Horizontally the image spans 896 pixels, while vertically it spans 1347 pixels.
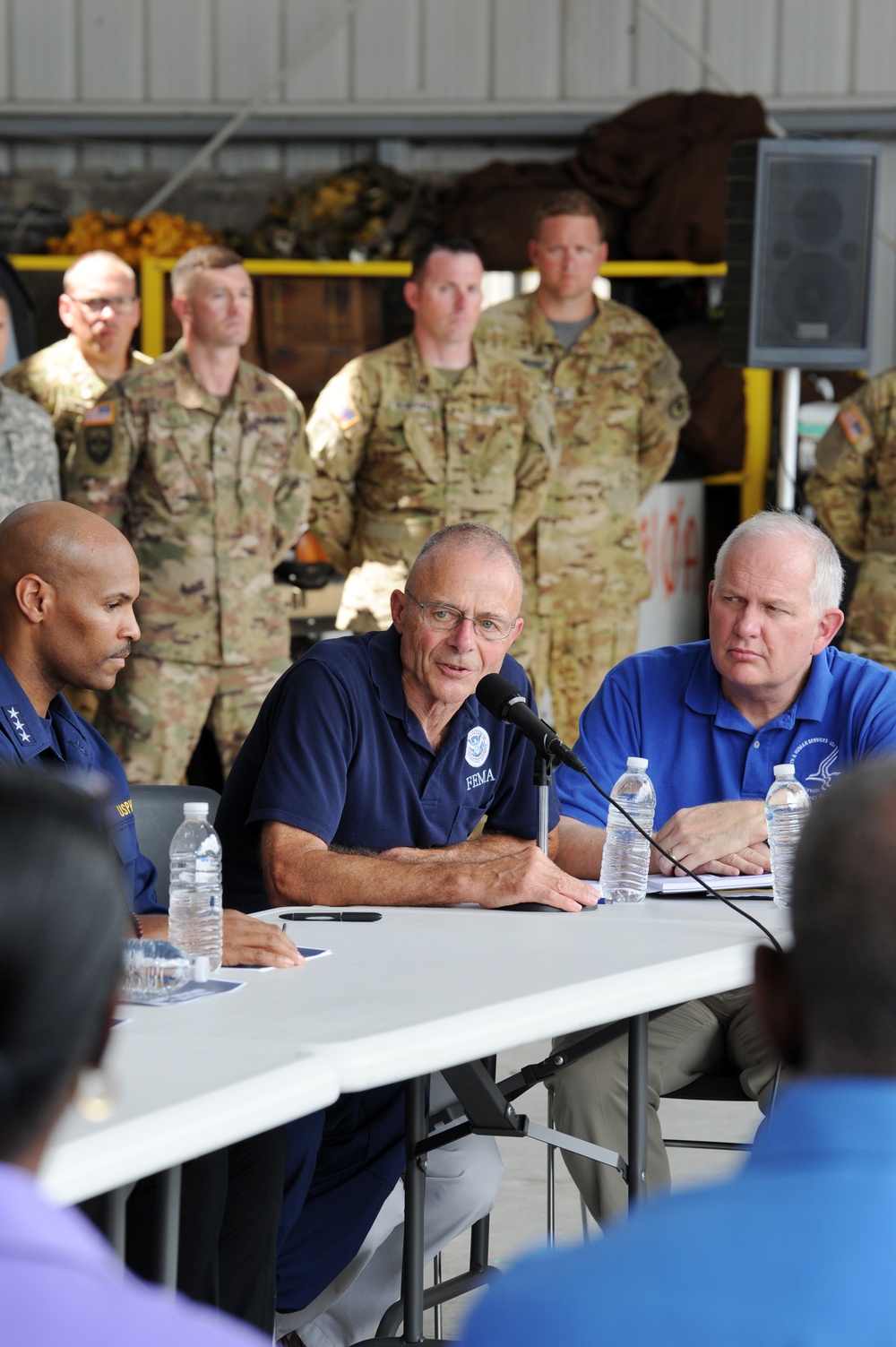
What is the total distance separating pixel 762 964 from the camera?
94 cm

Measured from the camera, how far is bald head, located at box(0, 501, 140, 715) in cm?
254

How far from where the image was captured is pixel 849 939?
842 mm

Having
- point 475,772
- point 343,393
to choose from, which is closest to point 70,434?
point 343,393

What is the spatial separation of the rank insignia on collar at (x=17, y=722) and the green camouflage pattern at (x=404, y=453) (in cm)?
271

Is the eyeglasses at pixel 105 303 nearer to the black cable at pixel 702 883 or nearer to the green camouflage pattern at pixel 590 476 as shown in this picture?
the green camouflage pattern at pixel 590 476

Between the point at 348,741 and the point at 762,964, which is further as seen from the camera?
the point at 348,741

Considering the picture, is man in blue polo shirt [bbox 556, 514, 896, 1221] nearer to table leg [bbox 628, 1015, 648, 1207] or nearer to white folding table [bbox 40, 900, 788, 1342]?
white folding table [bbox 40, 900, 788, 1342]

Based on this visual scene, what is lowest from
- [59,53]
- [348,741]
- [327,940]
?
[327,940]

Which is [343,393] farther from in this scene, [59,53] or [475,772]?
[59,53]

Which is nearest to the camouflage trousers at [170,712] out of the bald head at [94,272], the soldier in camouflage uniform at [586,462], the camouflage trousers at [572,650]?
the soldier in camouflage uniform at [586,462]

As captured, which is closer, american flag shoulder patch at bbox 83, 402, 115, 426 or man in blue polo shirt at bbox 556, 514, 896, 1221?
man in blue polo shirt at bbox 556, 514, 896, 1221

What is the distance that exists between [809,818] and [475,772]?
6.37ft

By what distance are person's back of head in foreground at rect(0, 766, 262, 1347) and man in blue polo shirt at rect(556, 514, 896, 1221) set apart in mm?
1995

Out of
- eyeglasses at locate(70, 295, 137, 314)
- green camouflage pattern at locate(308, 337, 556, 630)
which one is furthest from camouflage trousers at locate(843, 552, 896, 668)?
eyeglasses at locate(70, 295, 137, 314)
